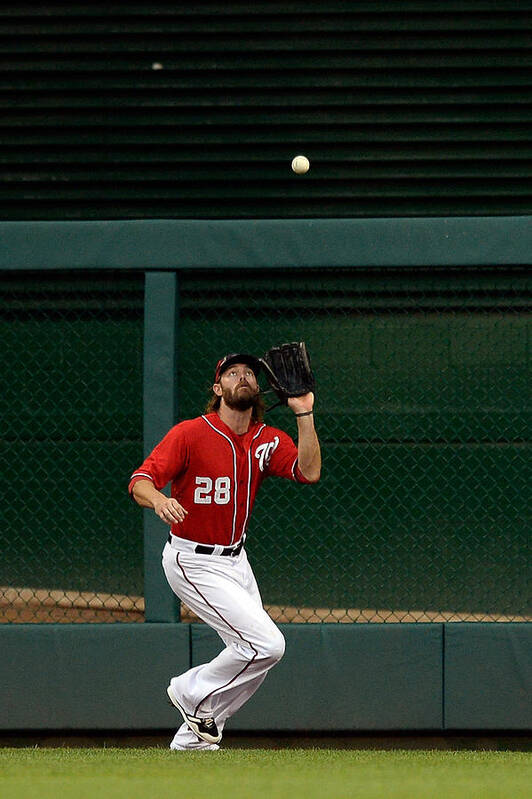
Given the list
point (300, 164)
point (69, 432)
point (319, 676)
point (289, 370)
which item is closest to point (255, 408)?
point (289, 370)

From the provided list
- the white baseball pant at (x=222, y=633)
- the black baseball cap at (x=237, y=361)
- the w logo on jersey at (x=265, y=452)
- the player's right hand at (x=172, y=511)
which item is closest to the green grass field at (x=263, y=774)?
the white baseball pant at (x=222, y=633)


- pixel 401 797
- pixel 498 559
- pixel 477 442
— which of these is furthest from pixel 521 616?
pixel 401 797

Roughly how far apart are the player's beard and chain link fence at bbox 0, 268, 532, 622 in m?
1.35

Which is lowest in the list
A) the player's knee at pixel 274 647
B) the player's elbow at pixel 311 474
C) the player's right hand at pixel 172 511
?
the player's knee at pixel 274 647

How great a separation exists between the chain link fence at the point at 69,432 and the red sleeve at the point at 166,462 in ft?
5.62

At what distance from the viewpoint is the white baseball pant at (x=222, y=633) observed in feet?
13.3

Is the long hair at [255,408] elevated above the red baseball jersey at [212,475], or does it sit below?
above

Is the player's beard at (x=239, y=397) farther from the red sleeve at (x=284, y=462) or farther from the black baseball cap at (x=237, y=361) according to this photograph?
the red sleeve at (x=284, y=462)

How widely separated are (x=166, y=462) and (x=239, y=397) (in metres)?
0.40

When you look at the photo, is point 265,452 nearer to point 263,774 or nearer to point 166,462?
point 166,462

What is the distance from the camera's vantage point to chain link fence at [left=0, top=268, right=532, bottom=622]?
5590 millimetres

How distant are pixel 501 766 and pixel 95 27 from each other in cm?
461

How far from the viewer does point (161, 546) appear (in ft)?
15.3

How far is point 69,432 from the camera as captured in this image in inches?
235
